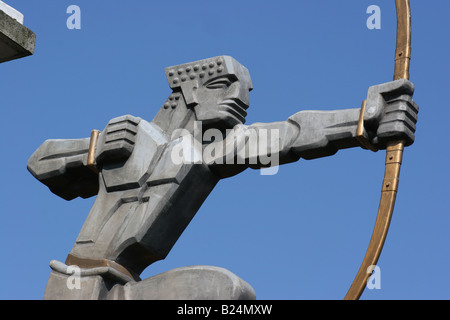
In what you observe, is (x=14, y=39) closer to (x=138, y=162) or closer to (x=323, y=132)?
(x=138, y=162)

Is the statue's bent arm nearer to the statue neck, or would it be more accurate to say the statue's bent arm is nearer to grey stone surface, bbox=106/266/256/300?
the statue neck

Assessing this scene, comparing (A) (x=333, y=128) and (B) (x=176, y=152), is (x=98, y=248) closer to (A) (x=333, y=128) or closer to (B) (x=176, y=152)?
(B) (x=176, y=152)

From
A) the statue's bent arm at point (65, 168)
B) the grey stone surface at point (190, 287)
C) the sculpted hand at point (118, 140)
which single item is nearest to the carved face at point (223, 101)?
the sculpted hand at point (118, 140)

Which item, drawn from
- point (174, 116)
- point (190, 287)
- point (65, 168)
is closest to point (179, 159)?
point (174, 116)

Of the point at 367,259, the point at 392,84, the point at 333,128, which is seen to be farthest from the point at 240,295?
the point at 392,84

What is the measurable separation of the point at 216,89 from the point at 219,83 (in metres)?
0.06

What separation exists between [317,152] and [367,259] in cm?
109

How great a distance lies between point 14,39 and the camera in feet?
28.3

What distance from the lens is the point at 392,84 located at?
7.76 meters

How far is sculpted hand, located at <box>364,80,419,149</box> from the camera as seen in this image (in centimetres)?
764

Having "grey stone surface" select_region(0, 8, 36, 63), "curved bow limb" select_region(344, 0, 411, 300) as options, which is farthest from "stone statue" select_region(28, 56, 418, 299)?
"grey stone surface" select_region(0, 8, 36, 63)

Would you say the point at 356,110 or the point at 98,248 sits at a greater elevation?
the point at 356,110

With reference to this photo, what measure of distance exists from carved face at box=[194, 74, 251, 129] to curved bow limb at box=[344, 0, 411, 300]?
1.38 meters

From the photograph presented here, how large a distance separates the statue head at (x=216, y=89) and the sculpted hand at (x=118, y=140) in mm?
522
